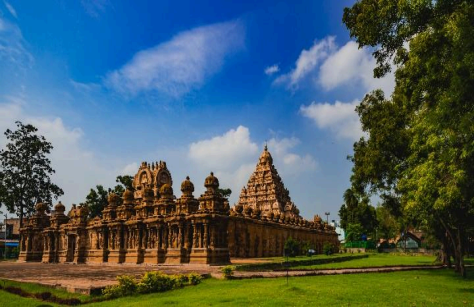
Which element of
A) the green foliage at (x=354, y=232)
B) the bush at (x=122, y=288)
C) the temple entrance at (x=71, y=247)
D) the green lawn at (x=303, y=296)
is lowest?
the green lawn at (x=303, y=296)

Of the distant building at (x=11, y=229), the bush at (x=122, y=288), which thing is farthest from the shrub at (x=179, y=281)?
the distant building at (x=11, y=229)

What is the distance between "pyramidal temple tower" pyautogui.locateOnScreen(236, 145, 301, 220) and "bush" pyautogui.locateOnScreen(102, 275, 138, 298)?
53789mm

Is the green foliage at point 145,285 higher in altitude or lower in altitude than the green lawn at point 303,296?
higher

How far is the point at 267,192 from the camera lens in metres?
71.2

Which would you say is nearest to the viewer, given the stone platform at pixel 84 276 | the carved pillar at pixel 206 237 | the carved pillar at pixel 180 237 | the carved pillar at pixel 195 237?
the stone platform at pixel 84 276

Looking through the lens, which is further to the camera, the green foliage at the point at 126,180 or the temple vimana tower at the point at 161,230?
the green foliage at the point at 126,180

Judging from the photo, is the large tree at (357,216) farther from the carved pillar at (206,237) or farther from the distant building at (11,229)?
the distant building at (11,229)

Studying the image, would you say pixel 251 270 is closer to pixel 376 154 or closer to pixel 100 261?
pixel 376 154

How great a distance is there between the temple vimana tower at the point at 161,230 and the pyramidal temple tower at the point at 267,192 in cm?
1080

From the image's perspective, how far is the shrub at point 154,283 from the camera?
15711 mm

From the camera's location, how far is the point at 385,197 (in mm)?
30078

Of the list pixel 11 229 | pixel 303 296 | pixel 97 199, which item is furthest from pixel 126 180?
pixel 303 296

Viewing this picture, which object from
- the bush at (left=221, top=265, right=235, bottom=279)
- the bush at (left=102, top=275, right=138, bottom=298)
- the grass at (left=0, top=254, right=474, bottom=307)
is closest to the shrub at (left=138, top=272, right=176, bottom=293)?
the bush at (left=102, top=275, right=138, bottom=298)

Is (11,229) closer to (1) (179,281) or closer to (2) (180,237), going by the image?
(2) (180,237)
